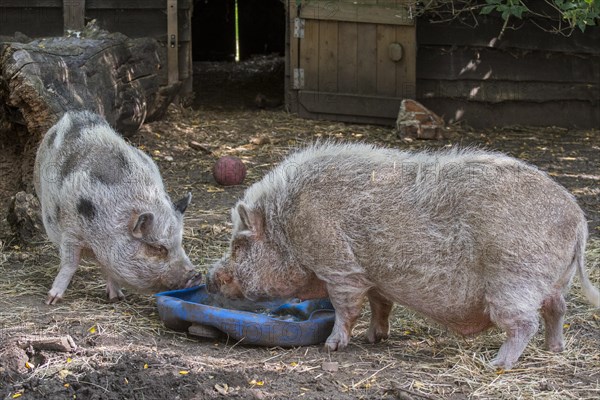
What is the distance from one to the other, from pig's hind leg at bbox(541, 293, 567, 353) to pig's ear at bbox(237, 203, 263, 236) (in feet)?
5.31

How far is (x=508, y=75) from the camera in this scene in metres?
11.4

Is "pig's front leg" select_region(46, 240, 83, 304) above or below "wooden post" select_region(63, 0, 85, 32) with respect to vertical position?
below

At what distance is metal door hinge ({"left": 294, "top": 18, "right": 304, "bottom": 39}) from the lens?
11539 millimetres

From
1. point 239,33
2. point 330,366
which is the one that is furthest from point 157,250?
point 239,33

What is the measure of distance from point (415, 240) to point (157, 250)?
1.86m

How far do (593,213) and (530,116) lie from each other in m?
3.76

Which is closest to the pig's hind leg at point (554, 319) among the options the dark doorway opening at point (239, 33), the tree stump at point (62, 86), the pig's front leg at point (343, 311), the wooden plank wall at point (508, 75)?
the pig's front leg at point (343, 311)

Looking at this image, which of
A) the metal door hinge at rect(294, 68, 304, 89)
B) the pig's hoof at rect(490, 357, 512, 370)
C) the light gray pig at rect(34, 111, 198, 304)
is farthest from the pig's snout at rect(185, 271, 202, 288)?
the metal door hinge at rect(294, 68, 304, 89)

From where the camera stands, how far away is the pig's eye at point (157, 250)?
19.8 feet

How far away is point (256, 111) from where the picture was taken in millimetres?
12320

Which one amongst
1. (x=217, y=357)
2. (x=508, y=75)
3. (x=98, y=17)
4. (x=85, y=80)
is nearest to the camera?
(x=217, y=357)

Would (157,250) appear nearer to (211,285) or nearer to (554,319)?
(211,285)

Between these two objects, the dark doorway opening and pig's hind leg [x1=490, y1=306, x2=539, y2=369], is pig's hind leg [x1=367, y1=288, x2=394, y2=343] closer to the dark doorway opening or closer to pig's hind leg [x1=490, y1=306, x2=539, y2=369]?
pig's hind leg [x1=490, y1=306, x2=539, y2=369]

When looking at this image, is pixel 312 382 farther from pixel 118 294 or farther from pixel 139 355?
pixel 118 294
